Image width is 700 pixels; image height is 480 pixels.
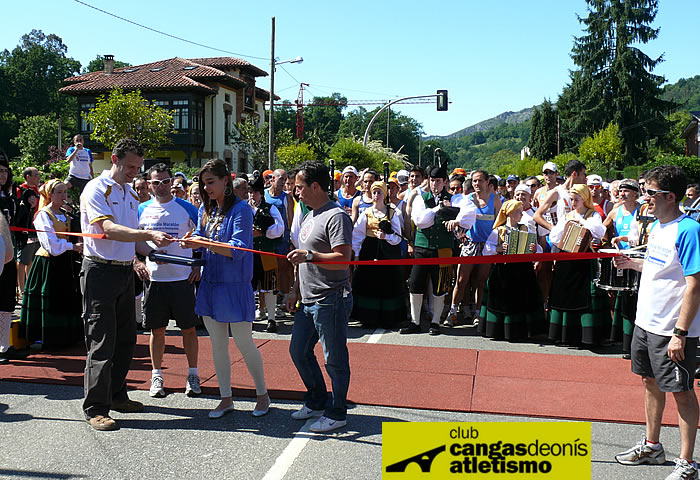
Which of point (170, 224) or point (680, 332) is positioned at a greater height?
point (170, 224)

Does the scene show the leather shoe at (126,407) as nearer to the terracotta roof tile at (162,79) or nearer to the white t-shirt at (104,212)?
the white t-shirt at (104,212)

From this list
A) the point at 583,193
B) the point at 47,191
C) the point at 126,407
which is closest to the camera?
the point at 126,407

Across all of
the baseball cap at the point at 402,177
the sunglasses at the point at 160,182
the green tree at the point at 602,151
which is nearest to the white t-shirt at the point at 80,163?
the baseball cap at the point at 402,177

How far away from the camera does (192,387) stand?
615cm

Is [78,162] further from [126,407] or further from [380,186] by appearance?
[126,407]

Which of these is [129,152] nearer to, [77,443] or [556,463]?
[77,443]

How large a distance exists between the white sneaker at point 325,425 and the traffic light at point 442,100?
2861 cm

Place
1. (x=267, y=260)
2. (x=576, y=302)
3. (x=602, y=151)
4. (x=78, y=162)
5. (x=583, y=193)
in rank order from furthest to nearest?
1. (x=602, y=151)
2. (x=78, y=162)
3. (x=267, y=260)
4. (x=576, y=302)
5. (x=583, y=193)

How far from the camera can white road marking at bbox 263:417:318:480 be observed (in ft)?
14.5

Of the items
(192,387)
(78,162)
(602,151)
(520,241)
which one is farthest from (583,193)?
(602,151)

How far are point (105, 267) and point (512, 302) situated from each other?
522 centimetres

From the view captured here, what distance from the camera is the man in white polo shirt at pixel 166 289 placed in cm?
611

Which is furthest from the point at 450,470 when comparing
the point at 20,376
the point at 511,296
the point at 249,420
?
the point at 511,296

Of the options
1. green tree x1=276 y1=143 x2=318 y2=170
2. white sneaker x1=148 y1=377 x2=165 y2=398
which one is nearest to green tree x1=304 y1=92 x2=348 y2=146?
green tree x1=276 y1=143 x2=318 y2=170
